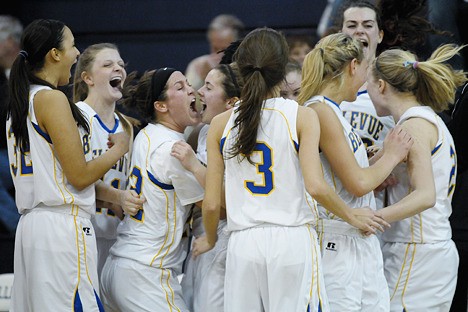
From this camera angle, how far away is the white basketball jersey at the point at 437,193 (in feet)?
16.2

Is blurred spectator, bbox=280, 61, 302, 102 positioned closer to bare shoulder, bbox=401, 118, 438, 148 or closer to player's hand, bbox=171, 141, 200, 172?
bare shoulder, bbox=401, 118, 438, 148

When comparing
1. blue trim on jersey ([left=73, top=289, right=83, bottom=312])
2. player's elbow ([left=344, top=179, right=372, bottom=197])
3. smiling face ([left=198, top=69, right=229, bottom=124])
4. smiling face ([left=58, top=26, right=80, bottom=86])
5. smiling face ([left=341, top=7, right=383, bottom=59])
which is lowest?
blue trim on jersey ([left=73, top=289, right=83, bottom=312])

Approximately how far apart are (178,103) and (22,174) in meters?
1.03

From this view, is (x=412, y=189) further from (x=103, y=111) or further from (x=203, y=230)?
(x=103, y=111)

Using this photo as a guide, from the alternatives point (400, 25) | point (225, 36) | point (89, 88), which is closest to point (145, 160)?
point (89, 88)

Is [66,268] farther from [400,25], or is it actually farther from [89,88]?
[400,25]

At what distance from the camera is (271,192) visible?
427cm

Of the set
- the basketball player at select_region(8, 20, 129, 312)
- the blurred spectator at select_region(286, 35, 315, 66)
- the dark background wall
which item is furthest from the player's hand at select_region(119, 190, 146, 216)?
the dark background wall

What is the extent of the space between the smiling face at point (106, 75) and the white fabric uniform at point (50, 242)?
37.9 inches

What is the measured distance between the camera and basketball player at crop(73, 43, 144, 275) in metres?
5.42

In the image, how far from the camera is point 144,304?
485 centimetres

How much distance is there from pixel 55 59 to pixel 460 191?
3.52 meters

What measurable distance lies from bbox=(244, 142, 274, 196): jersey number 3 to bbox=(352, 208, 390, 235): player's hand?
502 millimetres

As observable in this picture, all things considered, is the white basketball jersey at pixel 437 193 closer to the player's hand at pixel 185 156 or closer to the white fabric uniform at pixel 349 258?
the white fabric uniform at pixel 349 258
